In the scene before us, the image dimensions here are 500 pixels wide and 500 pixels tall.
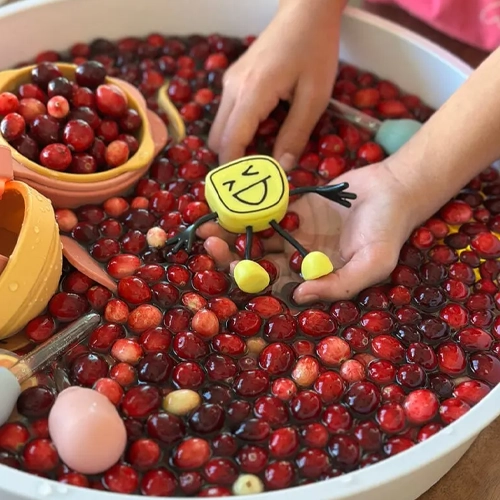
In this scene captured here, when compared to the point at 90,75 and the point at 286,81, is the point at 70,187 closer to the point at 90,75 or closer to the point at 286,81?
the point at 90,75

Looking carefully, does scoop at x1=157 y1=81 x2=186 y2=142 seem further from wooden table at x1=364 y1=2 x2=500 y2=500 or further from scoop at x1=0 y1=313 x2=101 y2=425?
wooden table at x1=364 y1=2 x2=500 y2=500

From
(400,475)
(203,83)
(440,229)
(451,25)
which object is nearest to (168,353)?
(400,475)

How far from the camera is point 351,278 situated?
0.73 meters

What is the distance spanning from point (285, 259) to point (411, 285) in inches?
5.5

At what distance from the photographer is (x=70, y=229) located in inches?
31.2

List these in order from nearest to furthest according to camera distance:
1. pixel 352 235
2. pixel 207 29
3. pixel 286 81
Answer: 1. pixel 352 235
2. pixel 286 81
3. pixel 207 29

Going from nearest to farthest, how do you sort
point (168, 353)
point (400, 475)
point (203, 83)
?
point (400, 475) < point (168, 353) < point (203, 83)

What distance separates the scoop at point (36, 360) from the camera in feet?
2.00

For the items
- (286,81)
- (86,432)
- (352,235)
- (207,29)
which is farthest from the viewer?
(207,29)

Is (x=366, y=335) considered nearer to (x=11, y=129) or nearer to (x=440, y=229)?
(x=440, y=229)

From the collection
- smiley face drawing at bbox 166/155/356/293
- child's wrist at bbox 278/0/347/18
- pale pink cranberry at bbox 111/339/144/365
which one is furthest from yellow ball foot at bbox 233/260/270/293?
child's wrist at bbox 278/0/347/18

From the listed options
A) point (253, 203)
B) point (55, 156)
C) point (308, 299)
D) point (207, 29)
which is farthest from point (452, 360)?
point (207, 29)

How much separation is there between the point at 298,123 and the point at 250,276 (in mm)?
264

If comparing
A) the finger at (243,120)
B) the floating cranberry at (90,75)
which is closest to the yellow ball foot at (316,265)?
the finger at (243,120)
